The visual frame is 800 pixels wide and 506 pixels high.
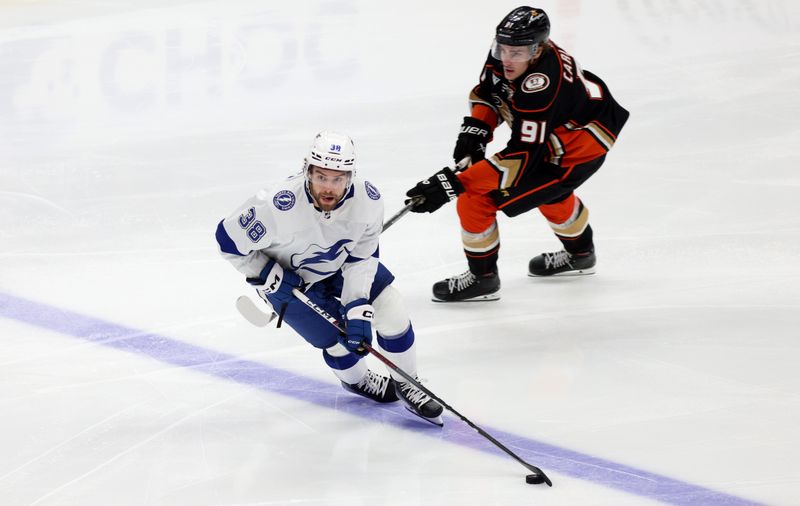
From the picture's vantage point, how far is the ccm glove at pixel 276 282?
288 centimetres

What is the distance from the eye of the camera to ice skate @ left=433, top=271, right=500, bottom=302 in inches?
155

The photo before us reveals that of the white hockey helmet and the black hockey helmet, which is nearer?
the white hockey helmet

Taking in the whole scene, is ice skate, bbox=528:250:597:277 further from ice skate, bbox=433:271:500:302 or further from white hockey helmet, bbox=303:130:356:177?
white hockey helmet, bbox=303:130:356:177

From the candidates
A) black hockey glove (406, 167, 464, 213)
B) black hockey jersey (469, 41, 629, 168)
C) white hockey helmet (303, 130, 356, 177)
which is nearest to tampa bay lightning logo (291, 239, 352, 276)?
white hockey helmet (303, 130, 356, 177)

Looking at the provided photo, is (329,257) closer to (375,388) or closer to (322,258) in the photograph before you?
(322,258)

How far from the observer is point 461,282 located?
3.94 metres

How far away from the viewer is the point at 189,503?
2680 mm

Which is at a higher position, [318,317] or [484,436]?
[318,317]

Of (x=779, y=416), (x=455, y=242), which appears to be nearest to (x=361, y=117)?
(x=455, y=242)

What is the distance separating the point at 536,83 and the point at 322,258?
109 centimetres

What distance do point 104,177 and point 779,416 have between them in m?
3.38

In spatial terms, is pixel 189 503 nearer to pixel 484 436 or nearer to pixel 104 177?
pixel 484 436

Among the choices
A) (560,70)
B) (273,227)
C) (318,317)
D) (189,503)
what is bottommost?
(189,503)

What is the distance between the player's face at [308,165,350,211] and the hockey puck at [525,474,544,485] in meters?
0.92
